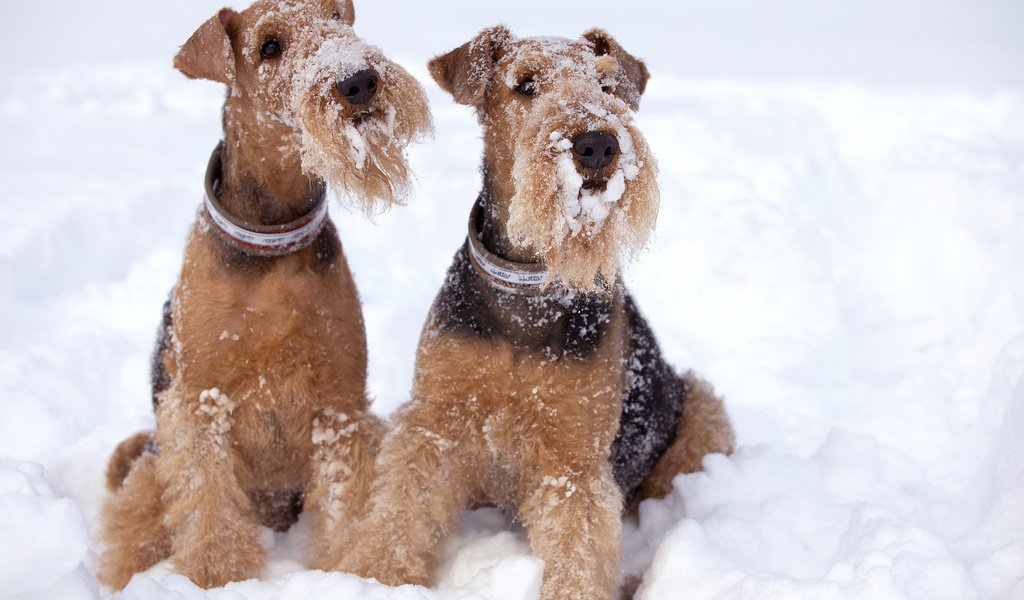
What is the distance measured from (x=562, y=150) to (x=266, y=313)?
1335 mm

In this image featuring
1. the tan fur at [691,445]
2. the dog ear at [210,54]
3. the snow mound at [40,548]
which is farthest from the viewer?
the tan fur at [691,445]

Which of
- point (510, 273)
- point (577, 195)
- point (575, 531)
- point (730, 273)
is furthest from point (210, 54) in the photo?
point (730, 273)

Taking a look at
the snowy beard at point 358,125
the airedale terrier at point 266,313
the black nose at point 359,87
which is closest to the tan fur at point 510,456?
the airedale terrier at point 266,313

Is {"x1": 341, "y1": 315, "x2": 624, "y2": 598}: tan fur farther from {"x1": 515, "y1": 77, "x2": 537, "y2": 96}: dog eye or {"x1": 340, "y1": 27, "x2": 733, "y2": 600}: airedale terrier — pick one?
{"x1": 515, "y1": 77, "x2": 537, "y2": 96}: dog eye

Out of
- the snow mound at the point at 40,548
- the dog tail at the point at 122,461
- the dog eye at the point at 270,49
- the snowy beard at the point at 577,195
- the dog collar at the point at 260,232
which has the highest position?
the dog eye at the point at 270,49

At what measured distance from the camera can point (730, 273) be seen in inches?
245

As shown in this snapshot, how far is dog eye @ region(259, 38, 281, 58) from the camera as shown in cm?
303

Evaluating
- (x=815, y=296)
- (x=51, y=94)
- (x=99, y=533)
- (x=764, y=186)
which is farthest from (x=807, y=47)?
(x=99, y=533)

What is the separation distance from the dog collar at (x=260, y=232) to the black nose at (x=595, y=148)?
47.9 inches

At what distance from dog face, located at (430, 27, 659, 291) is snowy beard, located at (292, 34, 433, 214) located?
252 mm

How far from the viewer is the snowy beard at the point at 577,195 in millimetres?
2574

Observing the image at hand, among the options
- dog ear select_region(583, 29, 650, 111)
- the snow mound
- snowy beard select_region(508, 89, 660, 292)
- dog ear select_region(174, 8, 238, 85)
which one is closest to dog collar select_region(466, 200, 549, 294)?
→ snowy beard select_region(508, 89, 660, 292)

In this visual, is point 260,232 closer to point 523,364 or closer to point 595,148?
point 523,364

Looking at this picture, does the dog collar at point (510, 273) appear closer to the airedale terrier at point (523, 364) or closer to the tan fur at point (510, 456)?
the airedale terrier at point (523, 364)
